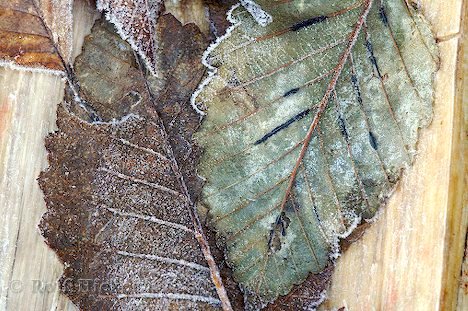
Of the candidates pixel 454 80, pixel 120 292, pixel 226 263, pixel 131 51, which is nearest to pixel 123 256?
pixel 120 292

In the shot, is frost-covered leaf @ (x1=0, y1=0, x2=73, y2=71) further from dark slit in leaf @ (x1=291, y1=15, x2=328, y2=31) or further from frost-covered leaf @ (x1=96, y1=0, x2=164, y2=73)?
dark slit in leaf @ (x1=291, y1=15, x2=328, y2=31)

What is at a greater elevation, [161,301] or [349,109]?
[349,109]

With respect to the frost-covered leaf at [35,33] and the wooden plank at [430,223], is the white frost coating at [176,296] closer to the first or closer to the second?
the wooden plank at [430,223]

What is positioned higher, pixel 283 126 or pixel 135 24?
pixel 135 24

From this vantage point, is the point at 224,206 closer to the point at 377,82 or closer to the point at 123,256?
the point at 123,256

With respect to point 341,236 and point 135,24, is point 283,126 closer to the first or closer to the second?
point 341,236

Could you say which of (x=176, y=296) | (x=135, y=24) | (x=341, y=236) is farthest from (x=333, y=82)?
(x=176, y=296)
